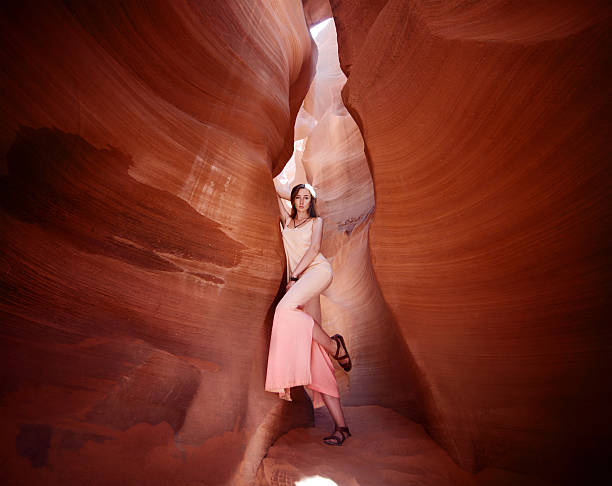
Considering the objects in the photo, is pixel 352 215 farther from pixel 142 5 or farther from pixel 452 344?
pixel 142 5

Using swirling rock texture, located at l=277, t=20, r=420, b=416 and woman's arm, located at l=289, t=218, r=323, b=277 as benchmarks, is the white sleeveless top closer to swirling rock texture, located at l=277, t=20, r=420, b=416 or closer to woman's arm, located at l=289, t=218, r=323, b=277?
woman's arm, located at l=289, t=218, r=323, b=277

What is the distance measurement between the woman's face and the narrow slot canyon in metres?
0.43

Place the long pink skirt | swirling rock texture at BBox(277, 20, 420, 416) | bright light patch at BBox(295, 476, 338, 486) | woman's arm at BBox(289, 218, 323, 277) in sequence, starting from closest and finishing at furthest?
bright light patch at BBox(295, 476, 338, 486) → the long pink skirt → woman's arm at BBox(289, 218, 323, 277) → swirling rock texture at BBox(277, 20, 420, 416)

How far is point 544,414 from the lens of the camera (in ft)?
7.37

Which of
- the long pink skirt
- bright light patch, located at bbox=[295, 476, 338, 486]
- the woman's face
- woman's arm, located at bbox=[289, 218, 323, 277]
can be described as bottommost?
bright light patch, located at bbox=[295, 476, 338, 486]

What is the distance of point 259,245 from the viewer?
318 cm

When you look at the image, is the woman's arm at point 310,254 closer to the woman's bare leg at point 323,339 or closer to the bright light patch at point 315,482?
the woman's bare leg at point 323,339

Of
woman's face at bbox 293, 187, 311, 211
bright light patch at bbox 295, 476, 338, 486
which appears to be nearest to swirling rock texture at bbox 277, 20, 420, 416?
bright light patch at bbox 295, 476, 338, 486

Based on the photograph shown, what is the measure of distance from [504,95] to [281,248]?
2.14 meters

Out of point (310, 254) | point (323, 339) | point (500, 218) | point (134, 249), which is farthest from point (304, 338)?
point (500, 218)

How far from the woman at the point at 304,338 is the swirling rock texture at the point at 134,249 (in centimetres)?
19

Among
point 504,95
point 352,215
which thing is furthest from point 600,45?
point 352,215

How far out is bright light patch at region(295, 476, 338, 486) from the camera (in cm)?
229

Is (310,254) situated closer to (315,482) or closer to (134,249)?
(134,249)
